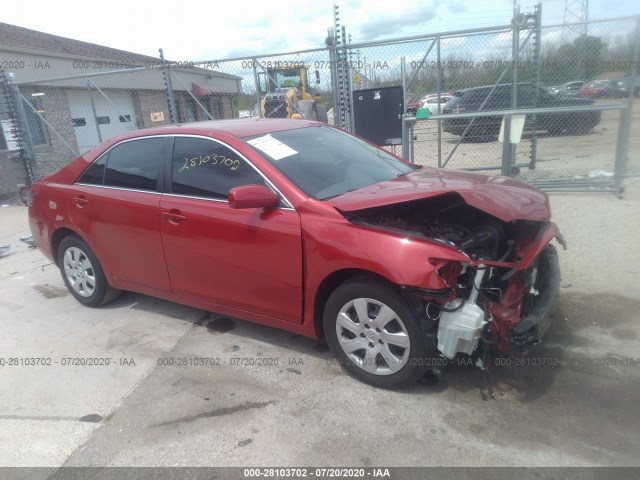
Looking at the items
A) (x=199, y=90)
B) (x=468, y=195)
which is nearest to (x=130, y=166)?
(x=468, y=195)

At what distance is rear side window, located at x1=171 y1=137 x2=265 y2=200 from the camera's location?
3.44 meters

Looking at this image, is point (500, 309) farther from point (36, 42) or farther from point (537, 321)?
point (36, 42)

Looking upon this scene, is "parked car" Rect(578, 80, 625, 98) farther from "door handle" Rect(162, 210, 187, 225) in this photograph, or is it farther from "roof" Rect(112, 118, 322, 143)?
"door handle" Rect(162, 210, 187, 225)

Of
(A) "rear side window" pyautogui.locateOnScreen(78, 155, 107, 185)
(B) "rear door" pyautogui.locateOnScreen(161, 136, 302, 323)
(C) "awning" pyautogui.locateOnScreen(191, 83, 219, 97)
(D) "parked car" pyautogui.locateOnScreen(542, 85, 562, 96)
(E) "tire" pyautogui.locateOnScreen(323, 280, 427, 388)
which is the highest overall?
(C) "awning" pyautogui.locateOnScreen(191, 83, 219, 97)

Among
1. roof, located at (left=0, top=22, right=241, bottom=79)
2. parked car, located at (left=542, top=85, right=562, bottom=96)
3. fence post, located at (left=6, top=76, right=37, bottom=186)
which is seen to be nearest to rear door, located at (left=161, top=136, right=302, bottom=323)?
parked car, located at (left=542, top=85, right=562, bottom=96)

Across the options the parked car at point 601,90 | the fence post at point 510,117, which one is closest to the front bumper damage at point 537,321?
the fence post at point 510,117

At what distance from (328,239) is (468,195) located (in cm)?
90

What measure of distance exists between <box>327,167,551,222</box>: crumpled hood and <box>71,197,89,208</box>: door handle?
8.14 feet

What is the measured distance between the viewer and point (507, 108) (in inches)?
342

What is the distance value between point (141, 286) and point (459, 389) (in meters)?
2.77

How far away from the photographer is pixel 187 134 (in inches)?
149

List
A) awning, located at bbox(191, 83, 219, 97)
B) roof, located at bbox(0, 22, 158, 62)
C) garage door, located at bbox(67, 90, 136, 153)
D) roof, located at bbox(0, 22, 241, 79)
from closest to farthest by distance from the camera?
roof, located at bbox(0, 22, 241, 79), roof, located at bbox(0, 22, 158, 62), garage door, located at bbox(67, 90, 136, 153), awning, located at bbox(191, 83, 219, 97)

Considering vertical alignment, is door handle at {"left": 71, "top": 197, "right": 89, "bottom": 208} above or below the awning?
below

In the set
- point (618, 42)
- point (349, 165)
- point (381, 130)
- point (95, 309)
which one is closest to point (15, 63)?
point (381, 130)
